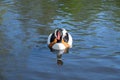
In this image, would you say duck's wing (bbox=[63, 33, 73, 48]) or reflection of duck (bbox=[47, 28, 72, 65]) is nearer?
reflection of duck (bbox=[47, 28, 72, 65])

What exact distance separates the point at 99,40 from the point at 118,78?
5371mm

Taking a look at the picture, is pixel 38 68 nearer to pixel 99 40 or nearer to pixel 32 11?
pixel 99 40

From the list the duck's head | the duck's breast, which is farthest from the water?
the duck's head

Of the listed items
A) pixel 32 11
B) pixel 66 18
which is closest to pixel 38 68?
pixel 66 18

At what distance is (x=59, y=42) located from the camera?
19.6 metres

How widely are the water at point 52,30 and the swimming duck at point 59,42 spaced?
1.02ft

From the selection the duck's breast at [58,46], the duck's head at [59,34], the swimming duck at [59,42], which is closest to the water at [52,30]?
the swimming duck at [59,42]

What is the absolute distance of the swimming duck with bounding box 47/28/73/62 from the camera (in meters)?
19.3

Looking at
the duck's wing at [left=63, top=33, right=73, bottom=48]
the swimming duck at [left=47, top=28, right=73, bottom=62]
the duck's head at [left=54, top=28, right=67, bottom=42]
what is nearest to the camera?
the swimming duck at [left=47, top=28, right=73, bottom=62]

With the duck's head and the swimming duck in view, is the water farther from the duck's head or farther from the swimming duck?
the duck's head

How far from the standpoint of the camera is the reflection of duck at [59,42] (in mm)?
19281

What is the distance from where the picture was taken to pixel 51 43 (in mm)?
19438

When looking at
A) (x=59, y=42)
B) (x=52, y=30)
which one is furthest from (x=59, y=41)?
(x=52, y=30)

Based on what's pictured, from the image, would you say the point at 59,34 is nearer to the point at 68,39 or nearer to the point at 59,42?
the point at 59,42
